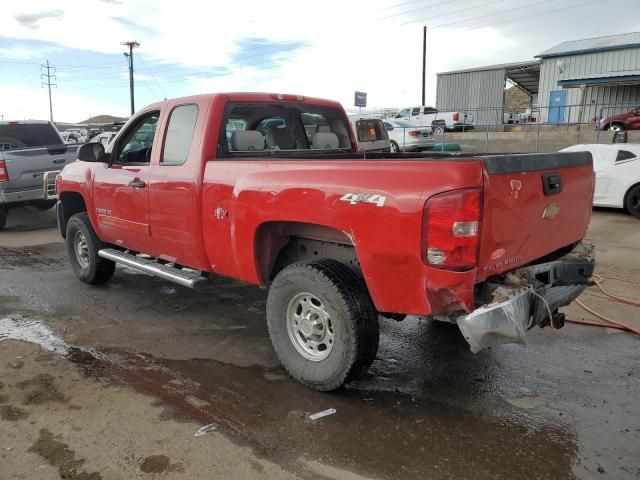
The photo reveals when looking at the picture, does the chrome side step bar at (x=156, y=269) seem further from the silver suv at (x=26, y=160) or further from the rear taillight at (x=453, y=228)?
the silver suv at (x=26, y=160)

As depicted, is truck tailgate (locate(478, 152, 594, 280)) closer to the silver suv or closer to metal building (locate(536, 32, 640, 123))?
the silver suv

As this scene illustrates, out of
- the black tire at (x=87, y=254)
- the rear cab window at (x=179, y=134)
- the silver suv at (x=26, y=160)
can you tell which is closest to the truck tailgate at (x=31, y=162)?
the silver suv at (x=26, y=160)

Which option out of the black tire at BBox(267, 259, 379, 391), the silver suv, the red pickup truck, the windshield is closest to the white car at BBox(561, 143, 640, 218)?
the windshield

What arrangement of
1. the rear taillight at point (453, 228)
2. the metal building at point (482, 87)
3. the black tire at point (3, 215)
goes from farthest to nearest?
1. the metal building at point (482, 87)
2. the black tire at point (3, 215)
3. the rear taillight at point (453, 228)

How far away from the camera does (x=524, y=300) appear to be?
2947 mm

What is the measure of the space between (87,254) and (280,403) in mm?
3784

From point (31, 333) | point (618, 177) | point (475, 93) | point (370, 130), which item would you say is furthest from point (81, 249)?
point (475, 93)

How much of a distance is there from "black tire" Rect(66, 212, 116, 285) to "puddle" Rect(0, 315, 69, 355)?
0.99 m

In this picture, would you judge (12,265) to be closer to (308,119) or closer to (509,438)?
(308,119)

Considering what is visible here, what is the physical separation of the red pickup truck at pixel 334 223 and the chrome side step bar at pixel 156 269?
22 millimetres

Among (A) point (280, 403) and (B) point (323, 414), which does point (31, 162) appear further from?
(B) point (323, 414)

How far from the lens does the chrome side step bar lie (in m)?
4.38

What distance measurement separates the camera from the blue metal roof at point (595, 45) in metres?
28.1

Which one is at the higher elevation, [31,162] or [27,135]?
[27,135]
